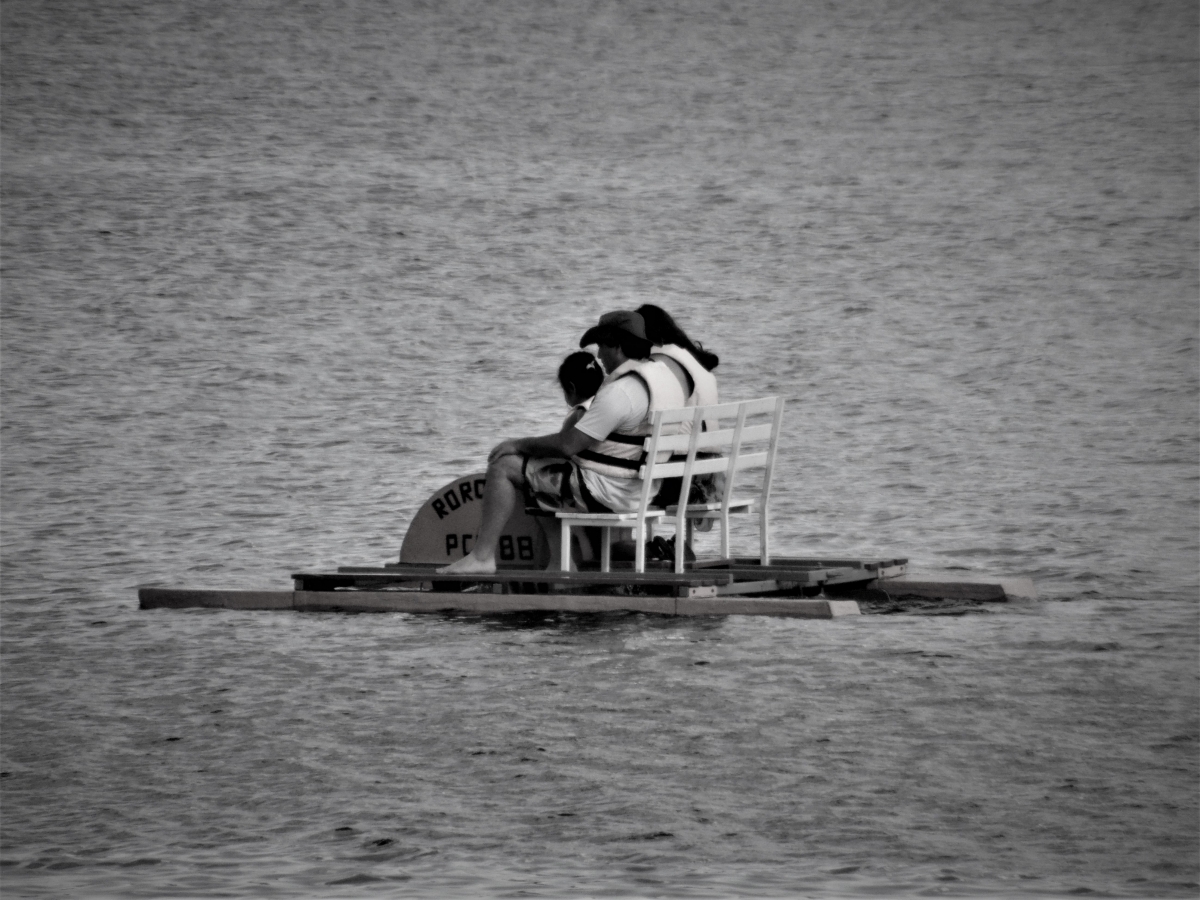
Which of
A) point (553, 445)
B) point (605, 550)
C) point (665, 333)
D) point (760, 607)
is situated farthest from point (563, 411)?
point (760, 607)

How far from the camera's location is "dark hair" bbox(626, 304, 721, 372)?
10.4m

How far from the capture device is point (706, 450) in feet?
35.8

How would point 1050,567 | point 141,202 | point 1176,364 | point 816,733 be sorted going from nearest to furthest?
point 816,733 → point 1050,567 → point 1176,364 → point 141,202

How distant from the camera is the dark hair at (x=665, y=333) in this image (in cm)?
1043

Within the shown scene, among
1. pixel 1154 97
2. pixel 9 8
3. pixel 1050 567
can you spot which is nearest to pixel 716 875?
pixel 1050 567

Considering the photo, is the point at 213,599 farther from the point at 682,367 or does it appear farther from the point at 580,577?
the point at 682,367

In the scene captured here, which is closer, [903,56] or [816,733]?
[816,733]

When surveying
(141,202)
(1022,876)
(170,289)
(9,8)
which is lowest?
(1022,876)

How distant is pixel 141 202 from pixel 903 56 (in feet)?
47.1

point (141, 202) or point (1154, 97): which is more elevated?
point (1154, 97)

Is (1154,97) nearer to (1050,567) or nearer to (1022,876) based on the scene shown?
(1050,567)

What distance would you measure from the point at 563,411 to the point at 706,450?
8.49 metres

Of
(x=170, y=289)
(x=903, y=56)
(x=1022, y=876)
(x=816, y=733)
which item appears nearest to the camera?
(x=1022, y=876)

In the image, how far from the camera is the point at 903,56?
37.7 metres
